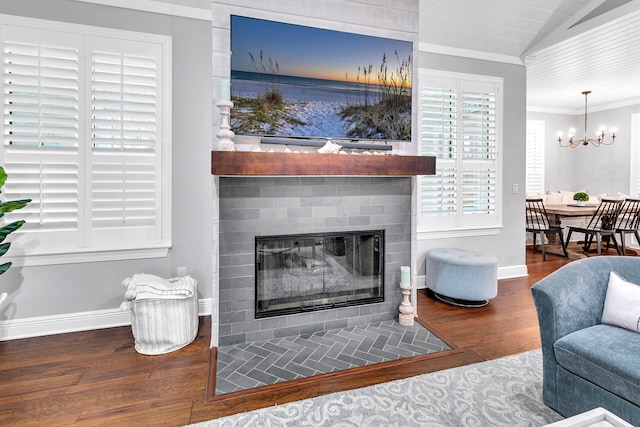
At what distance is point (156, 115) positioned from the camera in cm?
290

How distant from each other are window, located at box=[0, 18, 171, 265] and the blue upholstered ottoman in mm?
2650

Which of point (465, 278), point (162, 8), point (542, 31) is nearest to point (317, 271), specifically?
point (465, 278)

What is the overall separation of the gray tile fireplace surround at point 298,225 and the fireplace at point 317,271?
0.19ft

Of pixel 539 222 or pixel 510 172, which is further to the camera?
pixel 539 222

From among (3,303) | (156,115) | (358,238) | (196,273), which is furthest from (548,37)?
(3,303)

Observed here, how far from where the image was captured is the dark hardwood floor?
185cm

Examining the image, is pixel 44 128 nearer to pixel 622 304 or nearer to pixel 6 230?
pixel 6 230

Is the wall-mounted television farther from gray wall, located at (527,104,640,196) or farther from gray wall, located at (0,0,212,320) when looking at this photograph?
gray wall, located at (527,104,640,196)

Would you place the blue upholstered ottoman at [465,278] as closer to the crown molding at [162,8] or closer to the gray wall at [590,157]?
the crown molding at [162,8]

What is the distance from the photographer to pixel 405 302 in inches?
116

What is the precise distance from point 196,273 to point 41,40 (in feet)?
7.14

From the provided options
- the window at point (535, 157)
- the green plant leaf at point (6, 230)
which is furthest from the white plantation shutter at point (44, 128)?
the window at point (535, 157)

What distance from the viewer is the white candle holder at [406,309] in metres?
2.92

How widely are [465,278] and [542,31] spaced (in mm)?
3024
